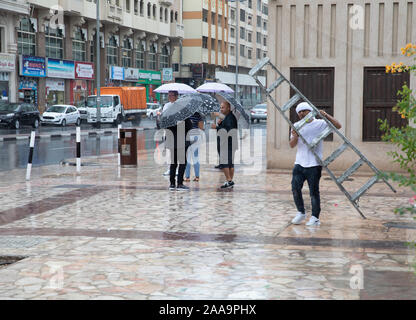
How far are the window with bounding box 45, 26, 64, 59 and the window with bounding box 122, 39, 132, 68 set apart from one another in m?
10.2

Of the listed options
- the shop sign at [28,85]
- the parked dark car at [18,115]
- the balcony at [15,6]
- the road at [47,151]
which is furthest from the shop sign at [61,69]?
the road at [47,151]

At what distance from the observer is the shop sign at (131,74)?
59219 mm

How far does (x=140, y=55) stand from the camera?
63.8 metres

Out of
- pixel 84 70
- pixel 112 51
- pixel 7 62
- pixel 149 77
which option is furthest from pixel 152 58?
pixel 7 62

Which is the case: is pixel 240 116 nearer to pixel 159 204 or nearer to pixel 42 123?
pixel 159 204

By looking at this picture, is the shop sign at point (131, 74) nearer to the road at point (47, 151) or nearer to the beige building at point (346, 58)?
the road at point (47, 151)

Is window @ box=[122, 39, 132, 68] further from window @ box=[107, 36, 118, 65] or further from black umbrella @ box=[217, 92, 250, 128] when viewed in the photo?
black umbrella @ box=[217, 92, 250, 128]

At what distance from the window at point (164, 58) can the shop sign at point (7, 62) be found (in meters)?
27.0

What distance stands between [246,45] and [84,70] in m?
41.1

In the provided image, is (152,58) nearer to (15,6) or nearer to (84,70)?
(84,70)

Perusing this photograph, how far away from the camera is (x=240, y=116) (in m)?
14.8

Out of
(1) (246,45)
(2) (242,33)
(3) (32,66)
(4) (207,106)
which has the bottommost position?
(4) (207,106)
